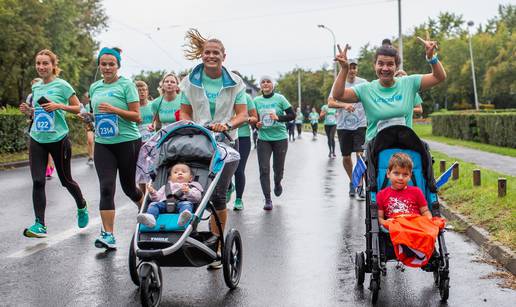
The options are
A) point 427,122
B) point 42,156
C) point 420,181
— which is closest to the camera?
point 420,181

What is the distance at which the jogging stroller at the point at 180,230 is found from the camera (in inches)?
193

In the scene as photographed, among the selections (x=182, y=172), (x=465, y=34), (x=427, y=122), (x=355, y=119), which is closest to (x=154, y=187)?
(x=182, y=172)

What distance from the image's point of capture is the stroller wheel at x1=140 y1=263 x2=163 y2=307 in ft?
15.4

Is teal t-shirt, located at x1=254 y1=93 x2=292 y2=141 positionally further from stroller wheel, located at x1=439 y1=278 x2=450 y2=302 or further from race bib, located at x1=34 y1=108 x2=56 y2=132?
stroller wheel, located at x1=439 y1=278 x2=450 y2=302

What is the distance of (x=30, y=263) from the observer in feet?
21.8

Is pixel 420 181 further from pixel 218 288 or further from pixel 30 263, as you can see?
pixel 30 263

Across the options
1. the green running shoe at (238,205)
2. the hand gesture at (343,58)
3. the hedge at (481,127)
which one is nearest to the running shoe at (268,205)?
A: the green running shoe at (238,205)

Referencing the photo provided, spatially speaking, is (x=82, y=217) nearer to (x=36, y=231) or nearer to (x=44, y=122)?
(x=36, y=231)

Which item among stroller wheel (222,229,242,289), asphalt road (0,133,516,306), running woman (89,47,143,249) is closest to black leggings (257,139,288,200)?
asphalt road (0,133,516,306)

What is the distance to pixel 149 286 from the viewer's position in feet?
16.1

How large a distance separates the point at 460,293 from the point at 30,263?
12.3ft

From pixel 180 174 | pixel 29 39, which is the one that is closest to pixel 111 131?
pixel 180 174

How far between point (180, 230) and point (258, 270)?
1541 millimetres

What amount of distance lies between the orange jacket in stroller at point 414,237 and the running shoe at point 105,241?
2966 mm
